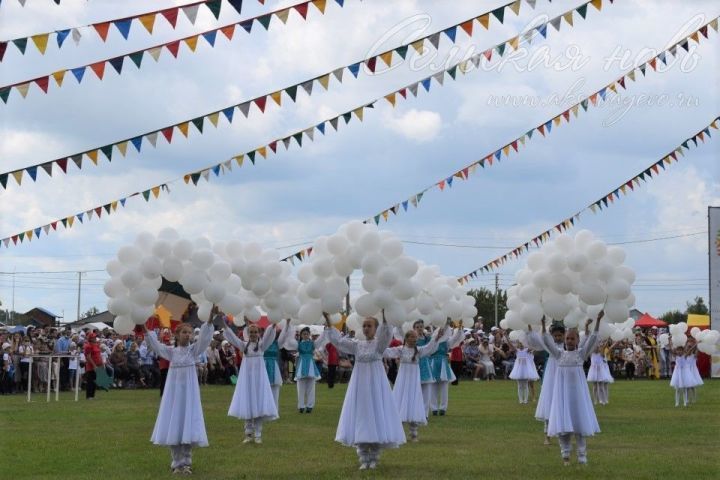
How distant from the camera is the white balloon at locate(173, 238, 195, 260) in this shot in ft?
46.4

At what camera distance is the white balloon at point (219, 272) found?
14542 millimetres

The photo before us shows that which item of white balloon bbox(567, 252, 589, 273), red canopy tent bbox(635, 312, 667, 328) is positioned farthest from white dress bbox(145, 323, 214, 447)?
red canopy tent bbox(635, 312, 667, 328)

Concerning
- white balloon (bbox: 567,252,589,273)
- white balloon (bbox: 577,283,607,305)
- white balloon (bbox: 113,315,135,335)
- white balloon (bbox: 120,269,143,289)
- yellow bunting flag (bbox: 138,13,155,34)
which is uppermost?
yellow bunting flag (bbox: 138,13,155,34)

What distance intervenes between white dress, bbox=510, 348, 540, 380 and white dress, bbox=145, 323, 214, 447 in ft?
45.6

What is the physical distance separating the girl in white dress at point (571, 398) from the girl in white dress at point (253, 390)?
16.6 feet

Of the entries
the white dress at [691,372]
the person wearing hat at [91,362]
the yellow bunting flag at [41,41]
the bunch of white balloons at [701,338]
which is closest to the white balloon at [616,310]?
the yellow bunting flag at [41,41]

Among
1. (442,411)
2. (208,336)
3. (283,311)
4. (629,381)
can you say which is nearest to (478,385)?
(629,381)

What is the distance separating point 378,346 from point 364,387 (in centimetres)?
58

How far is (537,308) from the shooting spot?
14.6 m

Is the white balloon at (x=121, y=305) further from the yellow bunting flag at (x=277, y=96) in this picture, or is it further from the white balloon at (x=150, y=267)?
the yellow bunting flag at (x=277, y=96)

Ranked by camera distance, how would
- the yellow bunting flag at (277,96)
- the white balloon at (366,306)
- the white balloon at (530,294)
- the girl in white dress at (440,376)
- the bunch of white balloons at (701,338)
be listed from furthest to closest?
the bunch of white balloons at (701,338), the girl in white dress at (440,376), the yellow bunting flag at (277,96), the white balloon at (530,294), the white balloon at (366,306)

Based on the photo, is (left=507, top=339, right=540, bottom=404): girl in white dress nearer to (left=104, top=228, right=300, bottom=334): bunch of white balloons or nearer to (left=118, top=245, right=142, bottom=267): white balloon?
(left=104, top=228, right=300, bottom=334): bunch of white balloons

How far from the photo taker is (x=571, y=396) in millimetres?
14445

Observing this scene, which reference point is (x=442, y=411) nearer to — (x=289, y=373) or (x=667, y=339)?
(x=667, y=339)
